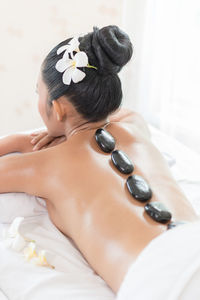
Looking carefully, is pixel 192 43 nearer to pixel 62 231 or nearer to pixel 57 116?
pixel 57 116

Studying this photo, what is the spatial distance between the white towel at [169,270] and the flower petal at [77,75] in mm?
524

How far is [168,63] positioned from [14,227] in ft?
4.69

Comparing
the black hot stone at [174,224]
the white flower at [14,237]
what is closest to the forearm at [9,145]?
the white flower at [14,237]

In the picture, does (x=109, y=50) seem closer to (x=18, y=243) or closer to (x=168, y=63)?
(x=18, y=243)

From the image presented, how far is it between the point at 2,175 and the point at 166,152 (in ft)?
2.61

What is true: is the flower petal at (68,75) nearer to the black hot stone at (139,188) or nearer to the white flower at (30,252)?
the black hot stone at (139,188)

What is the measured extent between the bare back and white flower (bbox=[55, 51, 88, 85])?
165 mm

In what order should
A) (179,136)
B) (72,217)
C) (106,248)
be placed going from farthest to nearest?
(179,136)
(72,217)
(106,248)

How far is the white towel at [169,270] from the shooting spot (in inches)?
30.4

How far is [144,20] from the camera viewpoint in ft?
7.77

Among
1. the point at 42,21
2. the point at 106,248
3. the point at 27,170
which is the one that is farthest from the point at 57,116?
the point at 42,21

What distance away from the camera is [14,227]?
4.01ft

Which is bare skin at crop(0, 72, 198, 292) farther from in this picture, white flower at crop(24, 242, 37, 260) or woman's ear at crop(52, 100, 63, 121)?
white flower at crop(24, 242, 37, 260)

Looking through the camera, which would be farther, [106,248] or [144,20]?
[144,20]
